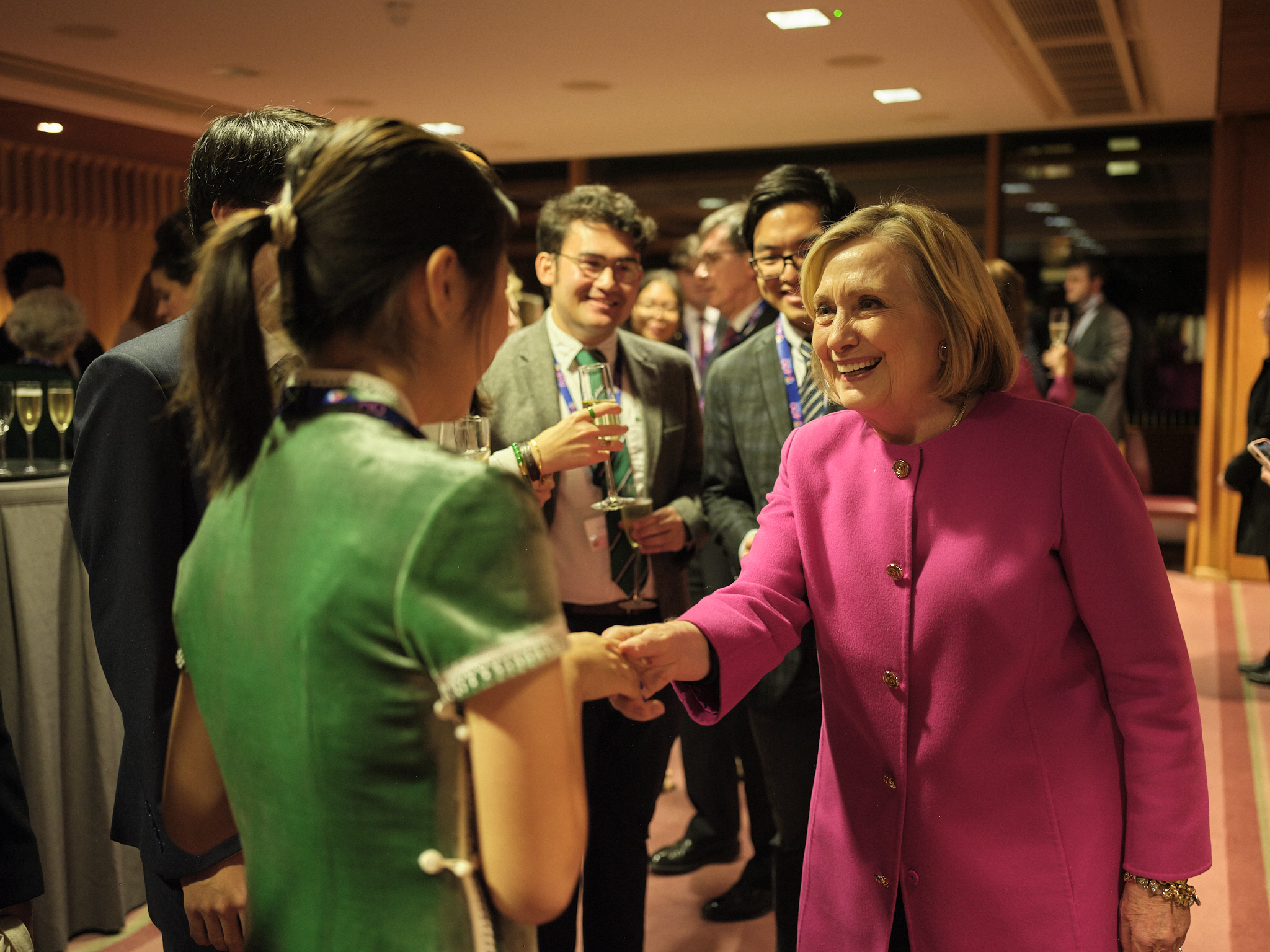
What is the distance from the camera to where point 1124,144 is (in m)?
8.79

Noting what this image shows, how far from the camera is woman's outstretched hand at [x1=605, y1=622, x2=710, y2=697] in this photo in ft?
4.72

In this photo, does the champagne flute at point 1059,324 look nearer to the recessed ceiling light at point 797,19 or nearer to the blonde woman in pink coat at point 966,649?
the recessed ceiling light at point 797,19

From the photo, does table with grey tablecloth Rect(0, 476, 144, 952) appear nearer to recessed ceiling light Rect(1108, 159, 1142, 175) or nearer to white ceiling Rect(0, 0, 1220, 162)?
white ceiling Rect(0, 0, 1220, 162)

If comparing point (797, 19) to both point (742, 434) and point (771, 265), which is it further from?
point (742, 434)

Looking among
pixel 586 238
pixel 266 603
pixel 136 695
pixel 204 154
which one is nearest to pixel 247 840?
pixel 266 603

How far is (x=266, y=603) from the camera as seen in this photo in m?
0.89

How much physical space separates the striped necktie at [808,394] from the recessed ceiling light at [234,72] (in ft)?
18.1

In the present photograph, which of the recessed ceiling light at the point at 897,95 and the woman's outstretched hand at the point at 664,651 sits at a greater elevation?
the recessed ceiling light at the point at 897,95

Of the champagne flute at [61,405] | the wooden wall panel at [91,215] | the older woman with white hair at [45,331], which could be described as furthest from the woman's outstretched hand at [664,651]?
the wooden wall panel at [91,215]

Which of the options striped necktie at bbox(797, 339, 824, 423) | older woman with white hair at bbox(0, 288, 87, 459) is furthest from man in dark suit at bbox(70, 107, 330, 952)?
older woman with white hair at bbox(0, 288, 87, 459)

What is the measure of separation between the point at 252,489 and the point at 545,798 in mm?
368

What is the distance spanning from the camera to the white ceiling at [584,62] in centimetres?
552

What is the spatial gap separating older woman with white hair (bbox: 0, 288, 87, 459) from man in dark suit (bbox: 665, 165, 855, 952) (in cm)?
317

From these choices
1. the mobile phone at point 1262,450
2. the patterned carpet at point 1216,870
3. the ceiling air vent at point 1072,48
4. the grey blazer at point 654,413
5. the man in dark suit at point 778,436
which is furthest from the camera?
the ceiling air vent at point 1072,48
